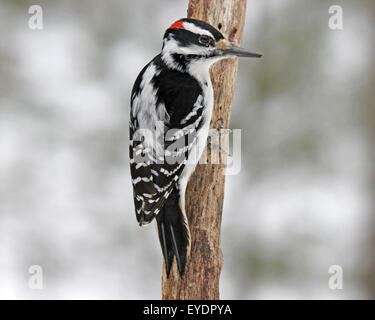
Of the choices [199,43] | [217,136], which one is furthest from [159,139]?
[199,43]

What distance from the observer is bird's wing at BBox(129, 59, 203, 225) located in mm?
1816

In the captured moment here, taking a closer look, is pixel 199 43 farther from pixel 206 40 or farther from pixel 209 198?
pixel 209 198

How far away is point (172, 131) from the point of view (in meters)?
1.84

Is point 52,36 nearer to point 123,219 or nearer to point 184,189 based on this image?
point 123,219

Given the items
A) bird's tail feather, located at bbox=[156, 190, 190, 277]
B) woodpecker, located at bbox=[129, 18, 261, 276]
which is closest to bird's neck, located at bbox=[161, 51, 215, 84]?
woodpecker, located at bbox=[129, 18, 261, 276]

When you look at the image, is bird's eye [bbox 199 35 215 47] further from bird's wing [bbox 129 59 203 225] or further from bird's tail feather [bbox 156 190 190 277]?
bird's tail feather [bbox 156 190 190 277]

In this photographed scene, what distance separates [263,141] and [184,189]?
4.98ft

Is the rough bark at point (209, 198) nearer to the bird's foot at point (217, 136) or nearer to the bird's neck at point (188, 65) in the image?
the bird's foot at point (217, 136)

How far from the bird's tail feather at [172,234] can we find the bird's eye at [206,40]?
0.56 meters

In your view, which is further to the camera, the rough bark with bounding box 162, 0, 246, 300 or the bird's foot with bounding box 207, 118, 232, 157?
the bird's foot with bounding box 207, 118, 232, 157

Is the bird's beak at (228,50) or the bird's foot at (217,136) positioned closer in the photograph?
the bird's beak at (228,50)

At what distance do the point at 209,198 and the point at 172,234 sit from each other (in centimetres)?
21

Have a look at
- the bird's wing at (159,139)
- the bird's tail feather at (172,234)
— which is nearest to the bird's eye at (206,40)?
the bird's wing at (159,139)

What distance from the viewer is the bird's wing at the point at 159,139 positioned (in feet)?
5.96
